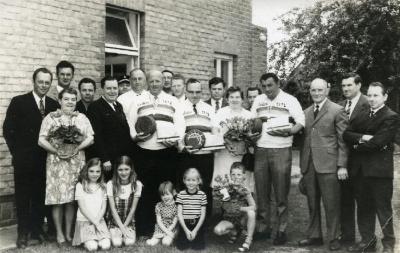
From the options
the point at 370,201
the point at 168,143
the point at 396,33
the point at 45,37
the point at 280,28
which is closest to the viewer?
the point at 370,201

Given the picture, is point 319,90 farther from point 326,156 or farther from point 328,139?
point 326,156

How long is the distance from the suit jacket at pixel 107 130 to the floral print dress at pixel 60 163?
0.17 m

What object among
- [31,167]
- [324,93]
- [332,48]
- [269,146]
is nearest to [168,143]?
[269,146]

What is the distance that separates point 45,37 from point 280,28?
24.9 ft

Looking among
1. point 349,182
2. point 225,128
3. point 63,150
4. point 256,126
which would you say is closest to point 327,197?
point 349,182

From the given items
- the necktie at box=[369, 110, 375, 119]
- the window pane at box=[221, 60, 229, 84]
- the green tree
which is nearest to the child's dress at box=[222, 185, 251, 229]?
the necktie at box=[369, 110, 375, 119]

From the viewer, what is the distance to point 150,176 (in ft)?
19.9

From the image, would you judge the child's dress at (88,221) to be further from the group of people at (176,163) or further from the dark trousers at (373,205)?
the dark trousers at (373,205)

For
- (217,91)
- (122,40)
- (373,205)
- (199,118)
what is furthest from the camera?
(122,40)

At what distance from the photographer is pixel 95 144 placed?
231 inches

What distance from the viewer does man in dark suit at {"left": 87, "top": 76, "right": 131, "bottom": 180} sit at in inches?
232

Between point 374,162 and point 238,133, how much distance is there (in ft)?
5.41

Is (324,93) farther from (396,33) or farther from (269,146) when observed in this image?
(396,33)

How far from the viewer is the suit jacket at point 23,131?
5.57m
